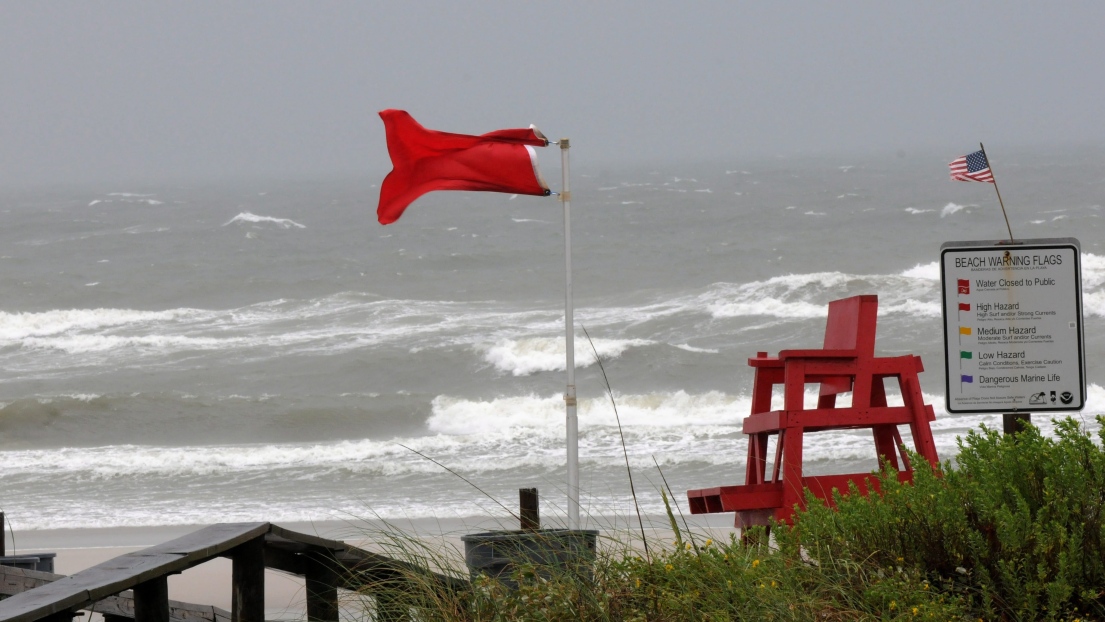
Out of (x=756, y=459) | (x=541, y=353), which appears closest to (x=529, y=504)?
(x=756, y=459)

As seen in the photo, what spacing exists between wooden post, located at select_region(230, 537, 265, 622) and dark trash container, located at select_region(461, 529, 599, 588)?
30.7 inches

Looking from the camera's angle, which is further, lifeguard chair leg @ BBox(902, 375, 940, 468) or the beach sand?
the beach sand

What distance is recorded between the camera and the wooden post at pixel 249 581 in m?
4.46

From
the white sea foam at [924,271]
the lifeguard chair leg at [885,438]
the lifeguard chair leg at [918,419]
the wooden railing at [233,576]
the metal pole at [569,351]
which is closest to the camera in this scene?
the wooden railing at [233,576]

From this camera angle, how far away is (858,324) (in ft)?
21.8

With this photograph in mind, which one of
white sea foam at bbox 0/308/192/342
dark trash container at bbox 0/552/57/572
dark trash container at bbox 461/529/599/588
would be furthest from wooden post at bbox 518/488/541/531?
white sea foam at bbox 0/308/192/342

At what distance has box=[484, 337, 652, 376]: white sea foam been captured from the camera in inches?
1063

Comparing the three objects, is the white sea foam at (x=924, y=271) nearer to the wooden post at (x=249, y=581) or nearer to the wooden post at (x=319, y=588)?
the wooden post at (x=319, y=588)

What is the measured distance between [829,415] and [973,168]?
1.73 meters

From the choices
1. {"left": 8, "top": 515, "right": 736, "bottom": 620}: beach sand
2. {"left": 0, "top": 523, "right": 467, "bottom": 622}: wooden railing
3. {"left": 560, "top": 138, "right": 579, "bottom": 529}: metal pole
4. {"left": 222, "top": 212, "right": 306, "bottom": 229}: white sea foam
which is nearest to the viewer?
{"left": 0, "top": 523, "right": 467, "bottom": 622}: wooden railing

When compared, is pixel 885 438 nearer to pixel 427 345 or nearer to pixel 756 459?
pixel 756 459

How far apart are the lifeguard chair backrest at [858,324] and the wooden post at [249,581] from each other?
3.43 metres

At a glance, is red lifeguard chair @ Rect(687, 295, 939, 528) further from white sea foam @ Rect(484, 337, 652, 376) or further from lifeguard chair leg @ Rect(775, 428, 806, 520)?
white sea foam @ Rect(484, 337, 652, 376)

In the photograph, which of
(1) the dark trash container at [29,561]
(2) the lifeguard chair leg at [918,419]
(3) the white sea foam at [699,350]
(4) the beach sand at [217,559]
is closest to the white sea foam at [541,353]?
(3) the white sea foam at [699,350]
